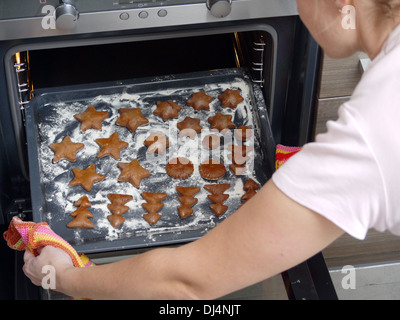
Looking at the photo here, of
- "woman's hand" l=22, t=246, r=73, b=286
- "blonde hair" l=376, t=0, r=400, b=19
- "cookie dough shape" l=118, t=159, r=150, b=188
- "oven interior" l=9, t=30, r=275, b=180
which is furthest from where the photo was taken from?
"oven interior" l=9, t=30, r=275, b=180

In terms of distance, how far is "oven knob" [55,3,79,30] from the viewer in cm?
121

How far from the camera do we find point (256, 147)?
145 cm

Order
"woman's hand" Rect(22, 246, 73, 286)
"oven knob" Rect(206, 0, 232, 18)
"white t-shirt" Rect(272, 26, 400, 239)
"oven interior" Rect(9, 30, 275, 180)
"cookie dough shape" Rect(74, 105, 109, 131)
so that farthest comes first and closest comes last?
"oven interior" Rect(9, 30, 275, 180)
"cookie dough shape" Rect(74, 105, 109, 131)
"oven knob" Rect(206, 0, 232, 18)
"woman's hand" Rect(22, 246, 73, 286)
"white t-shirt" Rect(272, 26, 400, 239)

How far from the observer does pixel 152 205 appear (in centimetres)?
133

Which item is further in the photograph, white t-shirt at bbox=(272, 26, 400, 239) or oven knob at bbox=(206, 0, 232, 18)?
oven knob at bbox=(206, 0, 232, 18)

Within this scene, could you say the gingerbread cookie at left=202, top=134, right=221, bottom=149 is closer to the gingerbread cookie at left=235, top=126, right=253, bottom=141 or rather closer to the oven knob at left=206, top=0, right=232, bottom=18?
the gingerbread cookie at left=235, top=126, right=253, bottom=141

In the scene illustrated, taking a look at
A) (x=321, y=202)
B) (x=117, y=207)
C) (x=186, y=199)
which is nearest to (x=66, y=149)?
(x=117, y=207)

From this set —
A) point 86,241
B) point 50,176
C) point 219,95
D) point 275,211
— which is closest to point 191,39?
point 219,95

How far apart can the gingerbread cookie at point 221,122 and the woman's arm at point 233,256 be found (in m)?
0.60

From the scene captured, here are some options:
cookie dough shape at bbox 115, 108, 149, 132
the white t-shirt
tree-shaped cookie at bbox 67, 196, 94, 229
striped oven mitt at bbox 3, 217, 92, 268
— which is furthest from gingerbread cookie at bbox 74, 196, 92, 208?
the white t-shirt

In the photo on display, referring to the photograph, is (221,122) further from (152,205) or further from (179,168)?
(152,205)

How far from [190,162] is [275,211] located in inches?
26.5

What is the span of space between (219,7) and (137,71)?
480mm

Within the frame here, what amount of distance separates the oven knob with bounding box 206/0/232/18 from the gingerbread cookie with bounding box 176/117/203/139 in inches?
12.0
